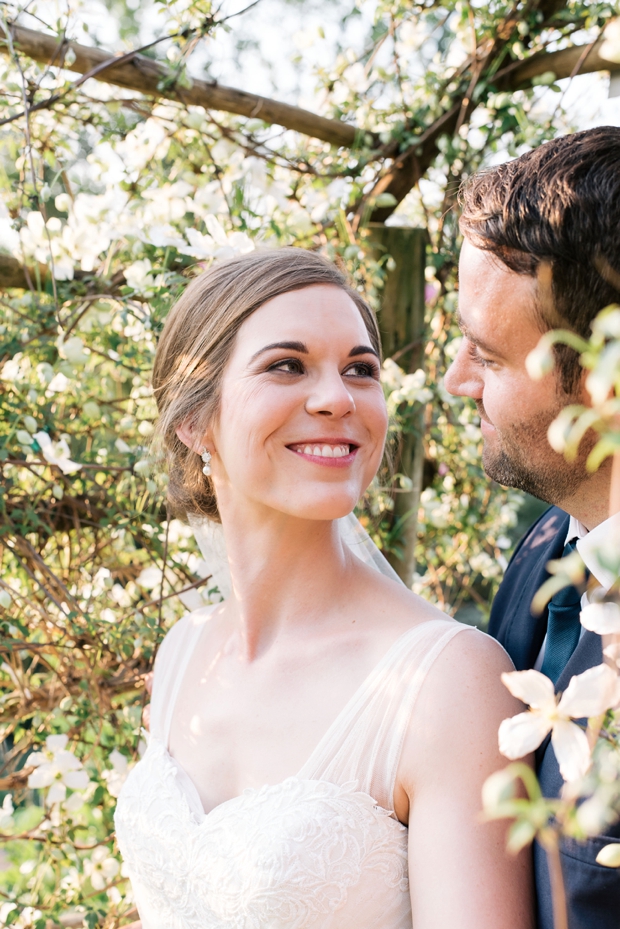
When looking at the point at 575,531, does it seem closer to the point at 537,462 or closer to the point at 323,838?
the point at 537,462

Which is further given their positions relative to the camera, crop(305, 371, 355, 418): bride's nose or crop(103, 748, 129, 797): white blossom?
crop(103, 748, 129, 797): white blossom

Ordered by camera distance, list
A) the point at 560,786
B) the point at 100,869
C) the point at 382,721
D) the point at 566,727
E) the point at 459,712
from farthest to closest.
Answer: the point at 100,869
the point at 382,721
the point at 459,712
the point at 560,786
the point at 566,727

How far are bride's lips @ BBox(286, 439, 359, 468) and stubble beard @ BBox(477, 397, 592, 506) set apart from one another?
317 mm

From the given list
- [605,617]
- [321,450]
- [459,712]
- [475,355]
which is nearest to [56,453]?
[321,450]

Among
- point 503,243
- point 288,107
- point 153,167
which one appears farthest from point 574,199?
point 153,167

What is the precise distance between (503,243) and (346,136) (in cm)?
154

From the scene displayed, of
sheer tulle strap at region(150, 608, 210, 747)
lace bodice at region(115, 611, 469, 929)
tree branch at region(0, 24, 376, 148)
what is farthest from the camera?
tree branch at region(0, 24, 376, 148)

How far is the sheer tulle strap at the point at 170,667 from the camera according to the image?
1963 mm

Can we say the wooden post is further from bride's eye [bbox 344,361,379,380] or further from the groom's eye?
the groom's eye

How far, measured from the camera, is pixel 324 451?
5.25 ft

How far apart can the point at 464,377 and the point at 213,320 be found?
573 millimetres

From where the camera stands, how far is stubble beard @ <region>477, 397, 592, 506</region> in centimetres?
129

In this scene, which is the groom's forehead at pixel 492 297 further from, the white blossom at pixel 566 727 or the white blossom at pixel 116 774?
the white blossom at pixel 116 774

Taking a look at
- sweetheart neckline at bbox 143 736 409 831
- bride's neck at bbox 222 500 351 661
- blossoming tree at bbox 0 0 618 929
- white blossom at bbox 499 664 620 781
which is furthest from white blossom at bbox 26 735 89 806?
white blossom at bbox 499 664 620 781
